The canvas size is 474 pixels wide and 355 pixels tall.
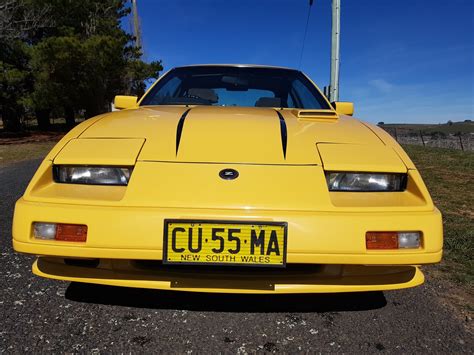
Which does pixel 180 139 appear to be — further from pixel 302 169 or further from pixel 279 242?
pixel 279 242

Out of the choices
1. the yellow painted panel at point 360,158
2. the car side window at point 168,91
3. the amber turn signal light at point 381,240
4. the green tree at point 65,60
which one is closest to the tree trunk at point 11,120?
the green tree at point 65,60

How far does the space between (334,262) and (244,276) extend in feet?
1.31

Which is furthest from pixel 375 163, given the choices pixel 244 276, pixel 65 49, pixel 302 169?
pixel 65 49

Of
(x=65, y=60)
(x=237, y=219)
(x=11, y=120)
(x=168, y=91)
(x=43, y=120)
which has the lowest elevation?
(x=237, y=219)

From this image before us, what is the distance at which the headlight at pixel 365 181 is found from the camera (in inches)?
70.0

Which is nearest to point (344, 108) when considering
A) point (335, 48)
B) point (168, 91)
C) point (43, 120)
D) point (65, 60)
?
point (168, 91)

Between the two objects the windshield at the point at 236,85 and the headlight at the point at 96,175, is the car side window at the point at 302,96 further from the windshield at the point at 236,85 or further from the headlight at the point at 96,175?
the headlight at the point at 96,175

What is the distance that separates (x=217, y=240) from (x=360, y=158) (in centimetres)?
81

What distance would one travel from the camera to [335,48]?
8.52m

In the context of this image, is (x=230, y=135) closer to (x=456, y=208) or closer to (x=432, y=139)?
(x=456, y=208)

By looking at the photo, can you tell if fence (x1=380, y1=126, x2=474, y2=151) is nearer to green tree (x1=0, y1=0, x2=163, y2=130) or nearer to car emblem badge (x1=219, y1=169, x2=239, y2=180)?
green tree (x1=0, y1=0, x2=163, y2=130)

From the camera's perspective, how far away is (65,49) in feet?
46.3

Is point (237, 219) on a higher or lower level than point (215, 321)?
higher

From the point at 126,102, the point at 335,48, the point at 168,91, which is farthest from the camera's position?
the point at 335,48
